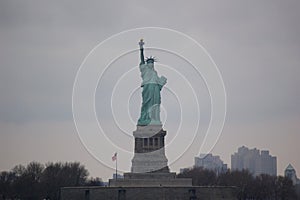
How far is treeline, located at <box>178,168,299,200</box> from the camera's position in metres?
105

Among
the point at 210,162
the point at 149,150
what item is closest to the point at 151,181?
the point at 149,150

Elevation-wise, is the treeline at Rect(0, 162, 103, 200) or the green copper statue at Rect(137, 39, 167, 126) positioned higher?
the green copper statue at Rect(137, 39, 167, 126)

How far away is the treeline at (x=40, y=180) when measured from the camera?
9756cm

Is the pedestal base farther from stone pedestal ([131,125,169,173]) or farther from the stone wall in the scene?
the stone wall

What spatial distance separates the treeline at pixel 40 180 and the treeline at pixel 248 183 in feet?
50.2

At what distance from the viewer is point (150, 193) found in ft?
230

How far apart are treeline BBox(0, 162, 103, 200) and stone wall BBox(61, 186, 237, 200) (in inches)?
977

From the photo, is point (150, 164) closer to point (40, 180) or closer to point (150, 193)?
point (150, 193)

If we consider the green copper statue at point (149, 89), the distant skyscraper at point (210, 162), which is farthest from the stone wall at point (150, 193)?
the distant skyscraper at point (210, 162)

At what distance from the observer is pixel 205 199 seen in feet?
234

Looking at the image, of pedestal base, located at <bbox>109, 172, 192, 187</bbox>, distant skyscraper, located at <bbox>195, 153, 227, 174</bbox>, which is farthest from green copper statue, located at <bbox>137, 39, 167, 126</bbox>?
distant skyscraper, located at <bbox>195, 153, 227, 174</bbox>

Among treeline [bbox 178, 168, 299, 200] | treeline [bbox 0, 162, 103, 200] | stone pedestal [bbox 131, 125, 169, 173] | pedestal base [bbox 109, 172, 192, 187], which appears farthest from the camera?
treeline [bbox 178, 168, 299, 200]

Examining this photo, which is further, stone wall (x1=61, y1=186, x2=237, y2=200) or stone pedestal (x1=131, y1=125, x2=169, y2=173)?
stone pedestal (x1=131, y1=125, x2=169, y2=173)

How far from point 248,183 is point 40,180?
29882mm
